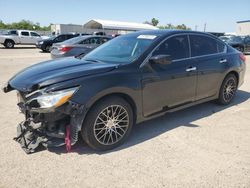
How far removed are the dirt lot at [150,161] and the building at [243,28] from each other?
52.1 m

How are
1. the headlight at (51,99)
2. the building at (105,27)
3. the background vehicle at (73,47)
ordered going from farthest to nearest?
the building at (105,27) → the background vehicle at (73,47) → the headlight at (51,99)

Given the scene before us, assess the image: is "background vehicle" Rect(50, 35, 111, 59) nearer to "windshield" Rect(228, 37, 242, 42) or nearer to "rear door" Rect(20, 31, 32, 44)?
"windshield" Rect(228, 37, 242, 42)

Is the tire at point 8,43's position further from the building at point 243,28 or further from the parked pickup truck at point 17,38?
the building at point 243,28

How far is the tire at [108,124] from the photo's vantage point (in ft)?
10.9

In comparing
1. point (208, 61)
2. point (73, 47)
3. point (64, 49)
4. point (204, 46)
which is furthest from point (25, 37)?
point (208, 61)

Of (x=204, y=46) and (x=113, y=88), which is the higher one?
(x=204, y=46)

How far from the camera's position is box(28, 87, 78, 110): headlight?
9.92ft

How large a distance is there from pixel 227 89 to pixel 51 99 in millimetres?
4014

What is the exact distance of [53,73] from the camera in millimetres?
3400

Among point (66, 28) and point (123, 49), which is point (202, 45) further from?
point (66, 28)

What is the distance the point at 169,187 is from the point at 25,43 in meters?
27.1

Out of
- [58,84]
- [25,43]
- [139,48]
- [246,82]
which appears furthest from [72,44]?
[25,43]

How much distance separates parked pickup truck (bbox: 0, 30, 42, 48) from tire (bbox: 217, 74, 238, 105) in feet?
80.2

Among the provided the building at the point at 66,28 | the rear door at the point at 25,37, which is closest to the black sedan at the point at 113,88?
the rear door at the point at 25,37
